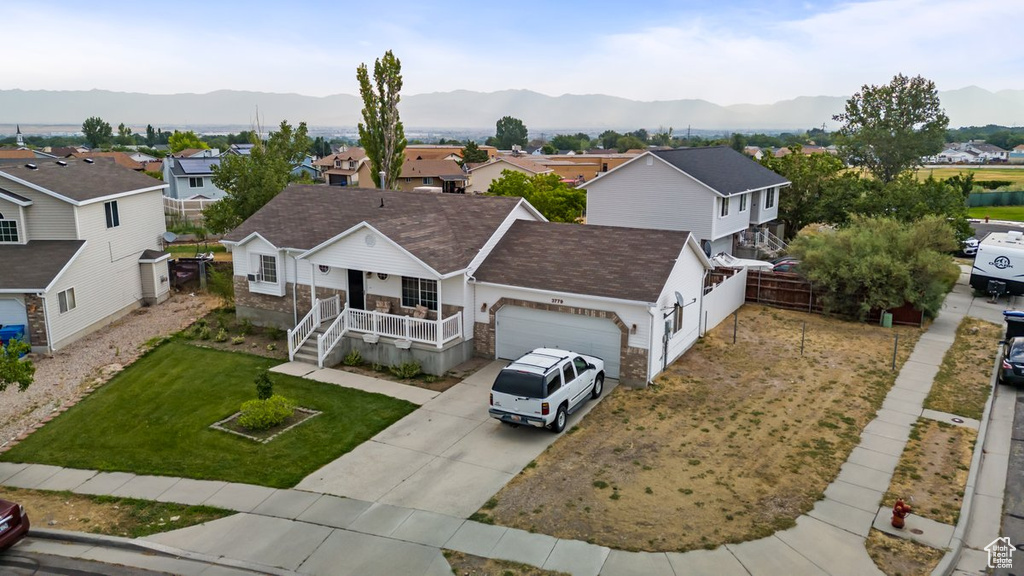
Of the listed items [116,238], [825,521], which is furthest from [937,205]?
[116,238]

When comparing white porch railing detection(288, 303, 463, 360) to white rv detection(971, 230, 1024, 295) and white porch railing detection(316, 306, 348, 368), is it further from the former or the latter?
white rv detection(971, 230, 1024, 295)

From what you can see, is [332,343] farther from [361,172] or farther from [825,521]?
[361,172]

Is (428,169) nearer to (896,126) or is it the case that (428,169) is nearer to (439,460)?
(896,126)

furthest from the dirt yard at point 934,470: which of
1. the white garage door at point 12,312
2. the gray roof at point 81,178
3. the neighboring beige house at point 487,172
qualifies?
the neighboring beige house at point 487,172

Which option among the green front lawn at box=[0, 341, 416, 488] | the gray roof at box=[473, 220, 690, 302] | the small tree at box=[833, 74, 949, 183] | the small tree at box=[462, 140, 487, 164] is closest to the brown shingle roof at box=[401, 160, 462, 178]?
the small tree at box=[462, 140, 487, 164]
